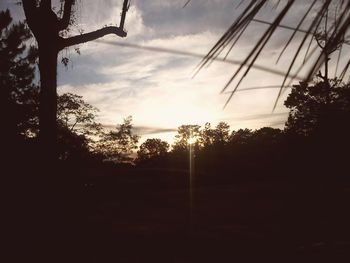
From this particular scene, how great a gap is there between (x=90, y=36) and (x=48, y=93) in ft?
6.03

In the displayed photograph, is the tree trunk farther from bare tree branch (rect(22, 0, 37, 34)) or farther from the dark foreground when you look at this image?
the dark foreground

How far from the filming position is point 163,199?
1280 cm

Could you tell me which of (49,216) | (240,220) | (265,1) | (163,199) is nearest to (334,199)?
(240,220)

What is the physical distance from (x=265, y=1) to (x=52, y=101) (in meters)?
7.03

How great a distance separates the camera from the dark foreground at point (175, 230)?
189 inches

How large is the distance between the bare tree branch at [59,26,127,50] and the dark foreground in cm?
282

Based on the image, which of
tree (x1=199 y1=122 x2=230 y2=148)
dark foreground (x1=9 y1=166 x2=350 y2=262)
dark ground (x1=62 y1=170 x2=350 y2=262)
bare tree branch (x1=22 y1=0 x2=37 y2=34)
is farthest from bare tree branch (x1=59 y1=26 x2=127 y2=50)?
tree (x1=199 y1=122 x2=230 y2=148)

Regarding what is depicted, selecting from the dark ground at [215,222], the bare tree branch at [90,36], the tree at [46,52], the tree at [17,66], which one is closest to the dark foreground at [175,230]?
the dark ground at [215,222]

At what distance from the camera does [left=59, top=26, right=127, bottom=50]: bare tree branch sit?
291 inches

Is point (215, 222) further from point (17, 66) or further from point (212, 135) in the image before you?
point (212, 135)

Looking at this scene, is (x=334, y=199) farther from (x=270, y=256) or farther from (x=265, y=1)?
(x=265, y=1)

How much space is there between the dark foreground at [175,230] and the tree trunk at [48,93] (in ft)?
3.07

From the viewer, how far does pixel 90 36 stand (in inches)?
315

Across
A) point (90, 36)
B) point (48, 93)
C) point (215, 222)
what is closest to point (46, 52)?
point (48, 93)
